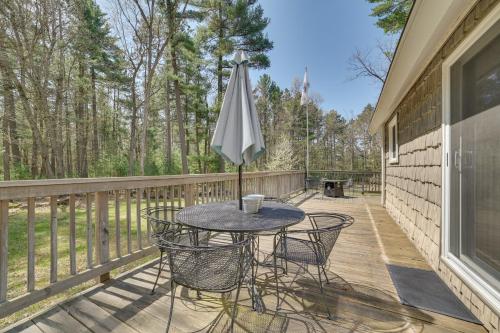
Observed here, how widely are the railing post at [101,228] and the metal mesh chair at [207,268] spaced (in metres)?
1.12

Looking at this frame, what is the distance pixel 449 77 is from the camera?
2.48 metres

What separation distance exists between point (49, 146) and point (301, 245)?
11671 millimetres

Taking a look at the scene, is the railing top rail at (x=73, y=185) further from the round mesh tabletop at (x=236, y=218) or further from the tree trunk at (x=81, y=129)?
the tree trunk at (x=81, y=129)

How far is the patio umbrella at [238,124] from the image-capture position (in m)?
2.24

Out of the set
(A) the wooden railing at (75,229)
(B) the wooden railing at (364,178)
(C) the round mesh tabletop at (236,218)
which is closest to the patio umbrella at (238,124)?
(C) the round mesh tabletop at (236,218)

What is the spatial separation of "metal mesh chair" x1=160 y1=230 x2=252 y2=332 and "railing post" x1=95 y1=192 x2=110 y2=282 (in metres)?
1.12

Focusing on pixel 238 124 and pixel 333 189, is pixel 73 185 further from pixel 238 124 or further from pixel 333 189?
pixel 333 189

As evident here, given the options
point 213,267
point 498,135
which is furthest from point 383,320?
point 498,135

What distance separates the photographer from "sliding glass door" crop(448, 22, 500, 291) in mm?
1805

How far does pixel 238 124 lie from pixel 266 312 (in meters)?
1.66

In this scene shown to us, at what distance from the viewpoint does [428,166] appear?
3.16 meters

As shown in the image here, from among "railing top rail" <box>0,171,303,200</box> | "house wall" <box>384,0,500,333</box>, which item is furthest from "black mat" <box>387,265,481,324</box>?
"railing top rail" <box>0,171,303,200</box>

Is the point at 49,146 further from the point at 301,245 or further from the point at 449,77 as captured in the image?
the point at 449,77

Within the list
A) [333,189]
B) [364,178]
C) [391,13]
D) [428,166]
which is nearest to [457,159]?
[428,166]
